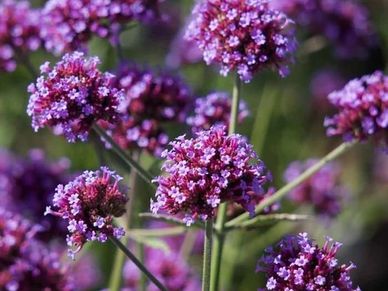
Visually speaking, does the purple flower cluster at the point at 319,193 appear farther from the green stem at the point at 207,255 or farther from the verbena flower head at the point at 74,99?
the green stem at the point at 207,255

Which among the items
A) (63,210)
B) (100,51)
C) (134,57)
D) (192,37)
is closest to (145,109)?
(192,37)

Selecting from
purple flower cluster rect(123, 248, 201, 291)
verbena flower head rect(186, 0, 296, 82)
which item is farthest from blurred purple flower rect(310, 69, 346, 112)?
verbena flower head rect(186, 0, 296, 82)

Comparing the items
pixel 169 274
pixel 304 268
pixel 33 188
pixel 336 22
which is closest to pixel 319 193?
pixel 169 274

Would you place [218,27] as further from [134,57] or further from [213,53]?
[134,57]

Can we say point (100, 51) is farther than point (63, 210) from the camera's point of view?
Yes

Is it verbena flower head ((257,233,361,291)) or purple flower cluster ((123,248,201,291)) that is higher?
purple flower cluster ((123,248,201,291))

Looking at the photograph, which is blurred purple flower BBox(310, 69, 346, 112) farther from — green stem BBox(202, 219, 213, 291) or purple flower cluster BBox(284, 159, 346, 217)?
green stem BBox(202, 219, 213, 291)

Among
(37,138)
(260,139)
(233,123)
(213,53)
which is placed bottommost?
(233,123)

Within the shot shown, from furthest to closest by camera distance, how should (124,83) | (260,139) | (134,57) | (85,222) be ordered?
(134,57) → (260,139) → (124,83) → (85,222)
